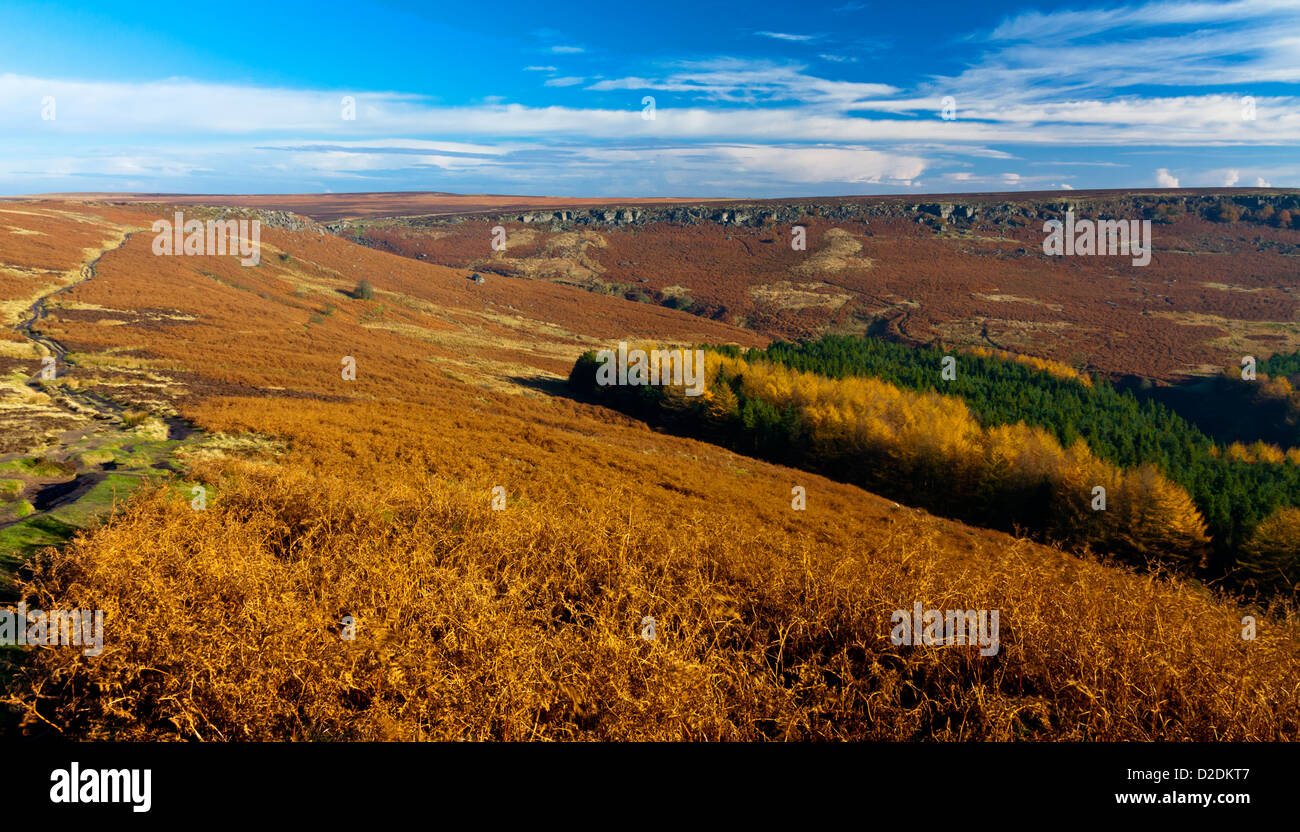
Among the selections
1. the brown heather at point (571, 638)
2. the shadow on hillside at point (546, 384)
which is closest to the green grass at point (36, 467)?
the brown heather at point (571, 638)

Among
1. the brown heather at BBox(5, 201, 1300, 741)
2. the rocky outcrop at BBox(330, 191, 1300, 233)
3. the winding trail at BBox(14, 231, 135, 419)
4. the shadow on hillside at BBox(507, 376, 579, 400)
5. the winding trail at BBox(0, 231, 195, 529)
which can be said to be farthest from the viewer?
the rocky outcrop at BBox(330, 191, 1300, 233)

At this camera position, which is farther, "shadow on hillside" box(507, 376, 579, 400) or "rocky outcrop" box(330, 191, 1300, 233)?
"rocky outcrop" box(330, 191, 1300, 233)

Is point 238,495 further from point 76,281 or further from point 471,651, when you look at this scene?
point 76,281

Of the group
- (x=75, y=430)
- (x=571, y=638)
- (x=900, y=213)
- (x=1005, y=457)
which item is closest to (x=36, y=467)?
(x=75, y=430)

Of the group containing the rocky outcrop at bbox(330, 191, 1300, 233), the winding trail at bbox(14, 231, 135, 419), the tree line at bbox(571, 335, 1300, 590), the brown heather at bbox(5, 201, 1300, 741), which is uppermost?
the rocky outcrop at bbox(330, 191, 1300, 233)

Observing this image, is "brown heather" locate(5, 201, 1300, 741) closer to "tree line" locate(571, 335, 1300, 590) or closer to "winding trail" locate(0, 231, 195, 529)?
"winding trail" locate(0, 231, 195, 529)

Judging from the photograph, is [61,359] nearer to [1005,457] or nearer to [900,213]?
[1005,457]

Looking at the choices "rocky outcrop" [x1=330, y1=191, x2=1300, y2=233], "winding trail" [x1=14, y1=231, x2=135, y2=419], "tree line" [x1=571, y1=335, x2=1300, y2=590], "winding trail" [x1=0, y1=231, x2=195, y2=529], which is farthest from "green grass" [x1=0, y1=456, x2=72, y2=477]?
"rocky outcrop" [x1=330, y1=191, x2=1300, y2=233]

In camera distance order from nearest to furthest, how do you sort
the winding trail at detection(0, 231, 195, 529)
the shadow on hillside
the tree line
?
1. the winding trail at detection(0, 231, 195, 529)
2. the tree line
3. the shadow on hillside

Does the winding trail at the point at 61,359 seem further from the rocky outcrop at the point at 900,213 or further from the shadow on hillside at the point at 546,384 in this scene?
the rocky outcrop at the point at 900,213

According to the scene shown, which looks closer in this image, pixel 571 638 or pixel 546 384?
pixel 571 638

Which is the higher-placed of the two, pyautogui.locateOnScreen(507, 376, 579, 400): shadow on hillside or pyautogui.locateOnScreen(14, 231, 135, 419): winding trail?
pyautogui.locateOnScreen(14, 231, 135, 419): winding trail
